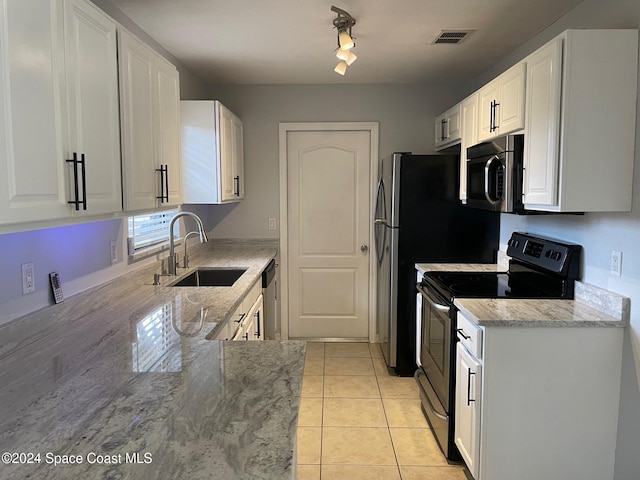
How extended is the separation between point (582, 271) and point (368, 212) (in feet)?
7.90

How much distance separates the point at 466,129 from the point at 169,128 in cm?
211

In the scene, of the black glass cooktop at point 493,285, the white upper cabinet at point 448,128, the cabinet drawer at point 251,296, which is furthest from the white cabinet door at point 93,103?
the white upper cabinet at point 448,128

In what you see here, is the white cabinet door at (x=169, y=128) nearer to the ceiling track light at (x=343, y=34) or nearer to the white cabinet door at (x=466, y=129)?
the ceiling track light at (x=343, y=34)

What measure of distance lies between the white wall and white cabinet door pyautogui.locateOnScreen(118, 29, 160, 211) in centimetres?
231

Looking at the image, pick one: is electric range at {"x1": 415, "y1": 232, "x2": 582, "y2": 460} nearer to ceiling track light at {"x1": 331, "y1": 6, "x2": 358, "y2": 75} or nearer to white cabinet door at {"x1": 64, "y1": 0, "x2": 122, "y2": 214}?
ceiling track light at {"x1": 331, "y1": 6, "x2": 358, "y2": 75}

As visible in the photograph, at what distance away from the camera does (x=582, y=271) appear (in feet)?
8.11

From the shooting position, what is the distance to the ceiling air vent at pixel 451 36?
303 cm

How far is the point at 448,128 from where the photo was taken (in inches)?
156

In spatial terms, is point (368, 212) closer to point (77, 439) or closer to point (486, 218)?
point (486, 218)

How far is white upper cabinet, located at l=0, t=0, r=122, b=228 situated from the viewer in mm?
1267

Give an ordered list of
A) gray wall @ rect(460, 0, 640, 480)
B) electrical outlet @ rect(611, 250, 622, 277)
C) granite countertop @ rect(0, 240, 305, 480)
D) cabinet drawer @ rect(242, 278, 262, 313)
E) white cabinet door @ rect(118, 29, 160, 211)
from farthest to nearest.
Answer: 1. cabinet drawer @ rect(242, 278, 262, 313)
2. electrical outlet @ rect(611, 250, 622, 277)
3. gray wall @ rect(460, 0, 640, 480)
4. white cabinet door @ rect(118, 29, 160, 211)
5. granite countertop @ rect(0, 240, 305, 480)

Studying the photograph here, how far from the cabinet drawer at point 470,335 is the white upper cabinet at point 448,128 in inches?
69.2

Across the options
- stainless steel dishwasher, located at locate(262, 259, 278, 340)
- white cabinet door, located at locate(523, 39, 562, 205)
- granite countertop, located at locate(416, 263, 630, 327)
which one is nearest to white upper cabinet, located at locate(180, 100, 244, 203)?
stainless steel dishwasher, located at locate(262, 259, 278, 340)

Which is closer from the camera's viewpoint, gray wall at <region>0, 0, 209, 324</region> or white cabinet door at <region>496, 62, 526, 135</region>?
gray wall at <region>0, 0, 209, 324</region>
